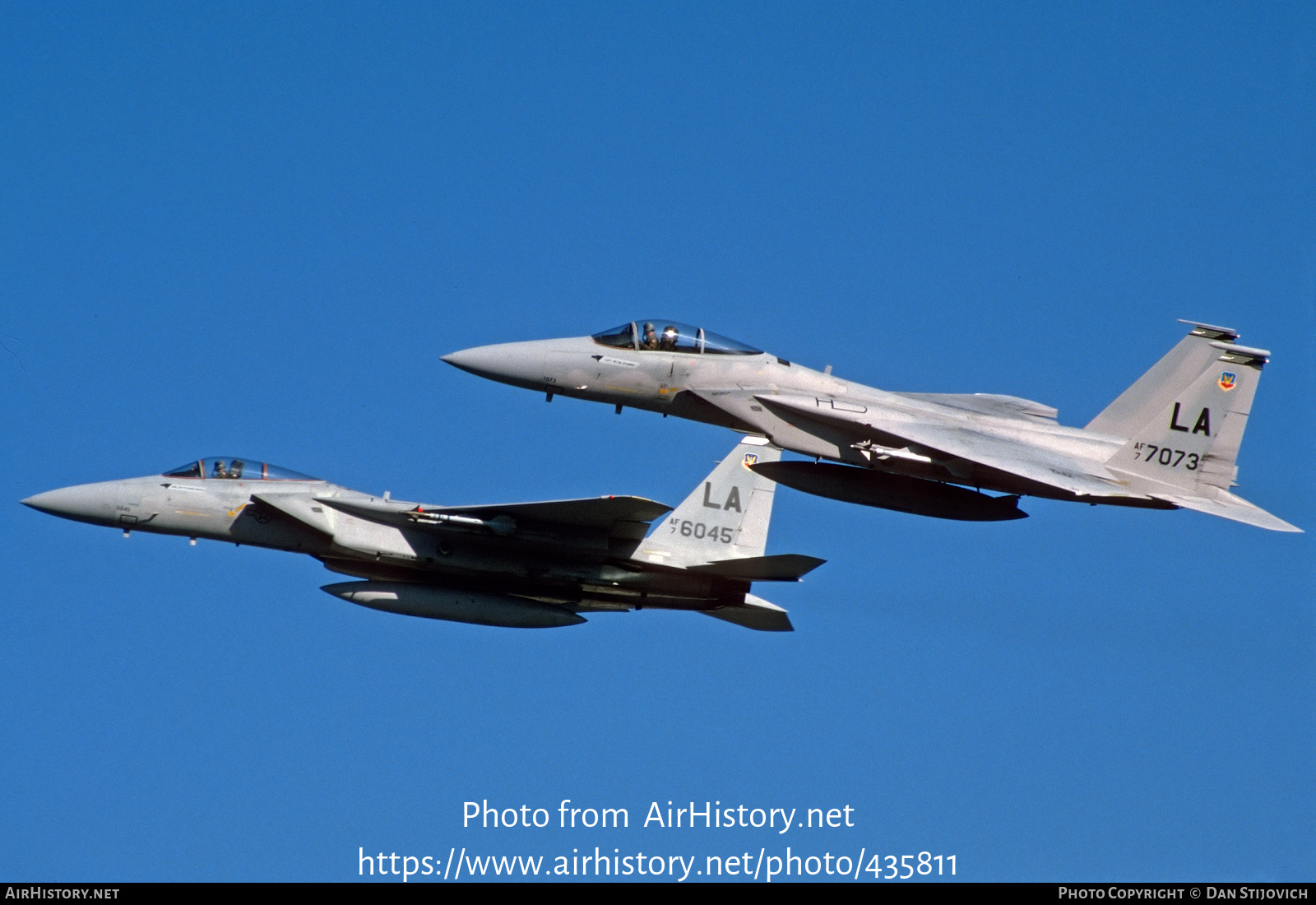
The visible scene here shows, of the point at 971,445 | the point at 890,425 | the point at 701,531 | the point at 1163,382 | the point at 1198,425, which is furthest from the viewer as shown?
the point at 701,531

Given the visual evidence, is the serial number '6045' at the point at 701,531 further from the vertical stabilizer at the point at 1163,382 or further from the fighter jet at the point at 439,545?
the vertical stabilizer at the point at 1163,382

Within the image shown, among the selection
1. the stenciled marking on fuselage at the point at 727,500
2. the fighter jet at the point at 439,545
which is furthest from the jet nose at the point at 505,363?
the stenciled marking on fuselage at the point at 727,500

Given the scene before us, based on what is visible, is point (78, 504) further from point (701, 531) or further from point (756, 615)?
point (756, 615)

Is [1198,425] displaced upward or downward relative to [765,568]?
upward

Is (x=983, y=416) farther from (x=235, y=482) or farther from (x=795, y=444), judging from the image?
(x=235, y=482)

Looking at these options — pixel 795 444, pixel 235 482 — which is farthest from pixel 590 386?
pixel 235 482

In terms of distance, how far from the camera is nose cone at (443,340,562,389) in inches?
994

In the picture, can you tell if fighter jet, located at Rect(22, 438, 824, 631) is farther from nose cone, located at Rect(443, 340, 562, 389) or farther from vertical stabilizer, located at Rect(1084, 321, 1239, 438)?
vertical stabilizer, located at Rect(1084, 321, 1239, 438)

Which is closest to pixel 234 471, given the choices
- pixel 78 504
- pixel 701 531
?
pixel 78 504

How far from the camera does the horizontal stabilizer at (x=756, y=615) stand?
26844mm

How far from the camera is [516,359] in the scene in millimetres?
25281

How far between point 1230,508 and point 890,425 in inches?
183

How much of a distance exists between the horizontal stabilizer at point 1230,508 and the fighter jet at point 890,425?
3 centimetres

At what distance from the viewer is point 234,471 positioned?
2664cm
